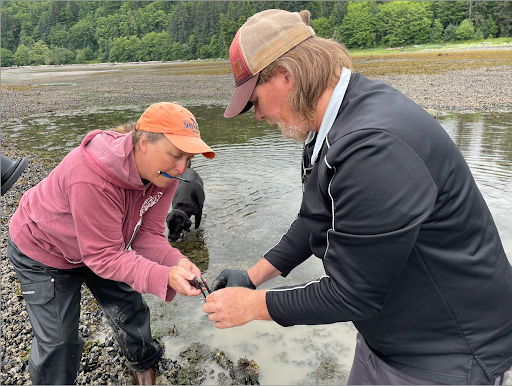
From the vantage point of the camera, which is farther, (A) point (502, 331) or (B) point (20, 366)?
(B) point (20, 366)

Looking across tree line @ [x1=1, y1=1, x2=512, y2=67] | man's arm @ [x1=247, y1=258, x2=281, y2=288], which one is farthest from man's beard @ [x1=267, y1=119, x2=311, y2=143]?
tree line @ [x1=1, y1=1, x2=512, y2=67]

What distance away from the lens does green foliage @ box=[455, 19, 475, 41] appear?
6738 cm

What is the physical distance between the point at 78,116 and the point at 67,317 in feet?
64.3

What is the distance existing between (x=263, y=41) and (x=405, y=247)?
1.10 metres

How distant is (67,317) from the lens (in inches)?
113

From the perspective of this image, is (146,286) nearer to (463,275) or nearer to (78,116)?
(463,275)

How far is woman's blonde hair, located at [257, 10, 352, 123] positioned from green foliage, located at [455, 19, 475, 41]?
8023 cm

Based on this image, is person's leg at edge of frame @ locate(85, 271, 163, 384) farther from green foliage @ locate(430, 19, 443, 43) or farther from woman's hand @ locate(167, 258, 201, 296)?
green foliage @ locate(430, 19, 443, 43)

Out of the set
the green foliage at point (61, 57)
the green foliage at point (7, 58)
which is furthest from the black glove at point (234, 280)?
the green foliage at point (61, 57)

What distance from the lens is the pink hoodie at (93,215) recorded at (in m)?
2.50

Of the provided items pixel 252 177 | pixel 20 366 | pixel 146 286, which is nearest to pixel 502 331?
pixel 146 286

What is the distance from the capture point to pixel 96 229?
252 centimetres

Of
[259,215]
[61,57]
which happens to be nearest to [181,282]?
[259,215]

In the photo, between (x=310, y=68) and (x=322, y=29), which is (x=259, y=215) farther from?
(x=322, y=29)
